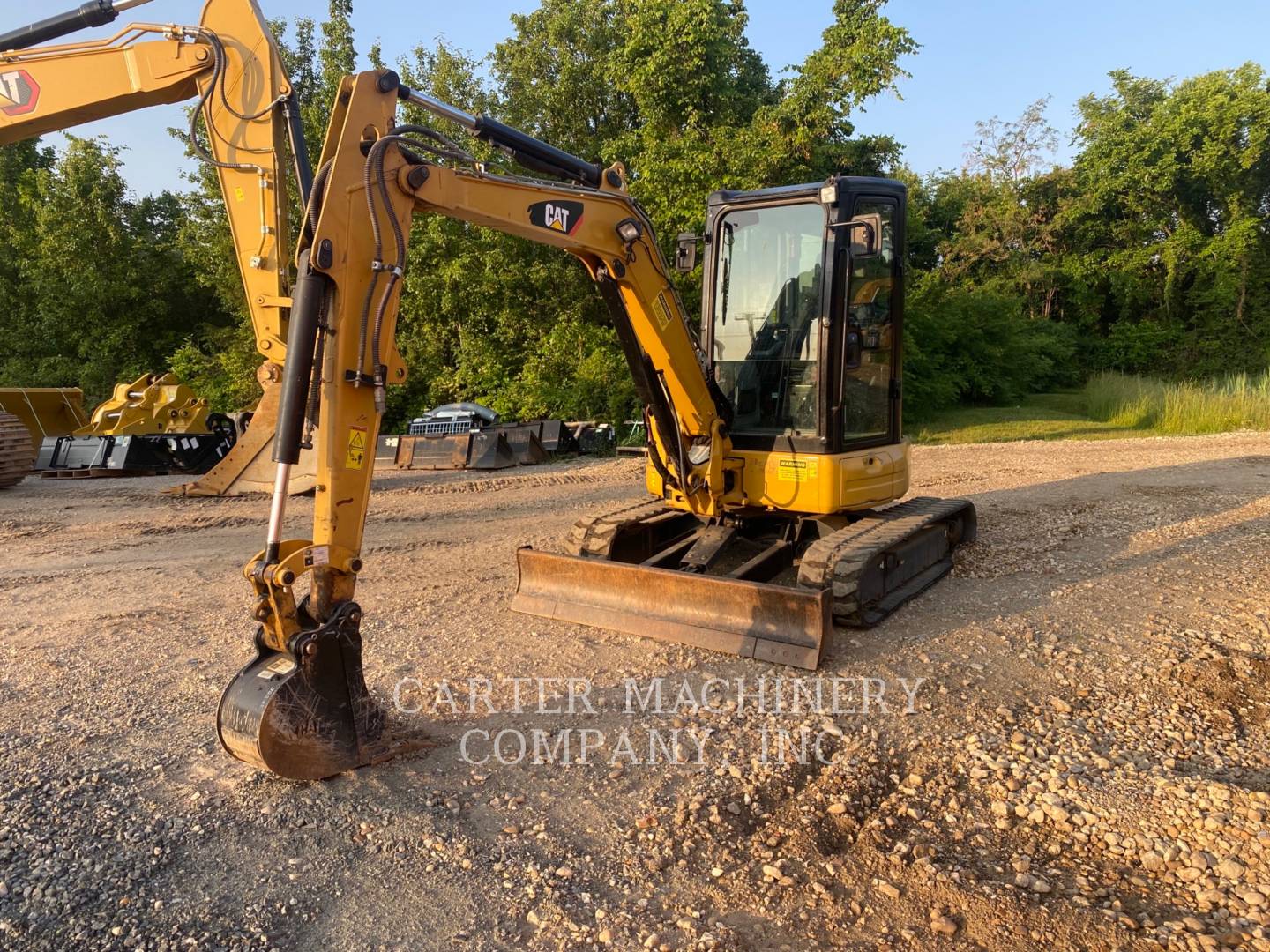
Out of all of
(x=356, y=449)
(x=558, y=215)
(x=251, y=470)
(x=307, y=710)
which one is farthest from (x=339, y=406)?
(x=251, y=470)

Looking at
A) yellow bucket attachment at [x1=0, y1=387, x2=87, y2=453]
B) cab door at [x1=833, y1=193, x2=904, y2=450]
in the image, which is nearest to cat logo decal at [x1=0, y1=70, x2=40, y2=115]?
cab door at [x1=833, y1=193, x2=904, y2=450]

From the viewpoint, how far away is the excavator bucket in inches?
412

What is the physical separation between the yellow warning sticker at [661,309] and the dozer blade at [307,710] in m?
2.54

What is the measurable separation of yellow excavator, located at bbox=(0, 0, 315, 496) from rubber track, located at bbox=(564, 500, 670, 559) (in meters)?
2.23

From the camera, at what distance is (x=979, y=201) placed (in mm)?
26547

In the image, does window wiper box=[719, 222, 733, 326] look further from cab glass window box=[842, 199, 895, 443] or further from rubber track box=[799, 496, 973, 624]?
rubber track box=[799, 496, 973, 624]

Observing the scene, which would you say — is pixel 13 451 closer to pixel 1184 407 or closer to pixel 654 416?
pixel 654 416

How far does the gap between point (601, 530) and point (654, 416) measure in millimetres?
902

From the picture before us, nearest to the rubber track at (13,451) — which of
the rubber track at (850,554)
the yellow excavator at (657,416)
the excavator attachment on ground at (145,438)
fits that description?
the excavator attachment on ground at (145,438)

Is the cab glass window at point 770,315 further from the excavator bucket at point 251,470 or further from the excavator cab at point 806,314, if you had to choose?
the excavator bucket at point 251,470

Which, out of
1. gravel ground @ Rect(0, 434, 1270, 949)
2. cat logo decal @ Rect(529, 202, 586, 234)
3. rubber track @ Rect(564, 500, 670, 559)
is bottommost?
gravel ground @ Rect(0, 434, 1270, 949)

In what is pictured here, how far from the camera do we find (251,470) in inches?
427

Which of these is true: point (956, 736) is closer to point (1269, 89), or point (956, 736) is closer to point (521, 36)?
point (521, 36)

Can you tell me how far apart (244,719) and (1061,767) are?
10.6 feet
